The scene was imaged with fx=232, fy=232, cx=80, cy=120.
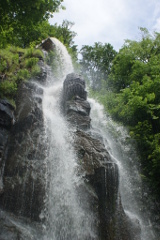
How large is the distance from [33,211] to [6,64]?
7860mm

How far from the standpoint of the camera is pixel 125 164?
12383mm

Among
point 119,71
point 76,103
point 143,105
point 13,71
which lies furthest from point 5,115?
point 119,71

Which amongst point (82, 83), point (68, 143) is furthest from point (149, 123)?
point (68, 143)

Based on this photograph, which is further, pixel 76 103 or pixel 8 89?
pixel 76 103

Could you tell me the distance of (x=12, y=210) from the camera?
7473 mm

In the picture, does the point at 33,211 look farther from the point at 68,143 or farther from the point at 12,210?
the point at 68,143

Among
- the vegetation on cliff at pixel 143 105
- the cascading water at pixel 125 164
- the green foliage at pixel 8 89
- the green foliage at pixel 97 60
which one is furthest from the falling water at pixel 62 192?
the green foliage at pixel 97 60

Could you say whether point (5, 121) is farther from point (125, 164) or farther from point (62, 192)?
point (125, 164)

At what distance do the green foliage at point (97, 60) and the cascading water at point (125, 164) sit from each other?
1336 cm

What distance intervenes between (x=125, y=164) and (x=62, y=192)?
4.94 metres

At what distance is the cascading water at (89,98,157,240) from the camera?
1010 cm

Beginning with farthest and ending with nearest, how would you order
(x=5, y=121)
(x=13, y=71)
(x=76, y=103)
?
(x=13, y=71)
(x=76, y=103)
(x=5, y=121)

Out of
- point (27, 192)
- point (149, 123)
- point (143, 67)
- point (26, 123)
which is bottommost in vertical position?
point (27, 192)

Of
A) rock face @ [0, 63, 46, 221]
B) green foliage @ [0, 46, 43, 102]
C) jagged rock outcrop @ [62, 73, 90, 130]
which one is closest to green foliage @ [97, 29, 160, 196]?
jagged rock outcrop @ [62, 73, 90, 130]
